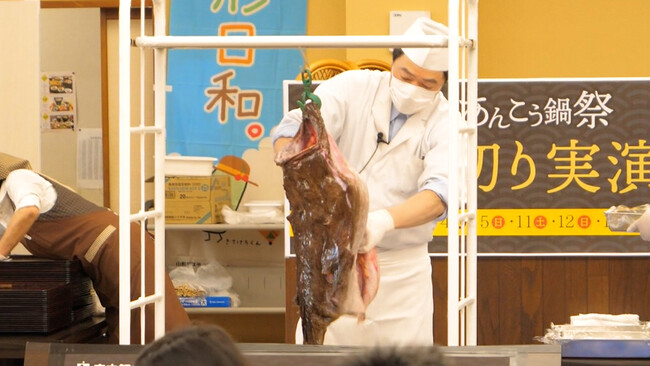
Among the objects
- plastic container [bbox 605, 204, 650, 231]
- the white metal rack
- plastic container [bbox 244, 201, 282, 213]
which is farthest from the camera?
plastic container [bbox 244, 201, 282, 213]

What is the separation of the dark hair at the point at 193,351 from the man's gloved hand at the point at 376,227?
1646 mm

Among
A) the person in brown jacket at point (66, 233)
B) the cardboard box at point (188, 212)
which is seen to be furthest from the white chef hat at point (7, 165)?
the cardboard box at point (188, 212)

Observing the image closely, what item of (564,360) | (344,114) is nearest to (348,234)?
(344,114)

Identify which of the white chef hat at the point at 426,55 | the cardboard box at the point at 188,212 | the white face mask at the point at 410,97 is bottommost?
the cardboard box at the point at 188,212

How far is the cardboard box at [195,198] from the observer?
492 cm

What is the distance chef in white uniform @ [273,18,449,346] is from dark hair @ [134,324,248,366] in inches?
66.0

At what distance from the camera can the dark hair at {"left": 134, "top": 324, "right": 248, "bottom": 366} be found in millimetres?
1362

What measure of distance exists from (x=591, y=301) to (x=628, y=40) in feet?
7.25

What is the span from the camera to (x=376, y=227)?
306 centimetres

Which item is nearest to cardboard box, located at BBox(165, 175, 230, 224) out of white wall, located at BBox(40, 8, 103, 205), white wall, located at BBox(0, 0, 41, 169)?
white wall, located at BBox(0, 0, 41, 169)

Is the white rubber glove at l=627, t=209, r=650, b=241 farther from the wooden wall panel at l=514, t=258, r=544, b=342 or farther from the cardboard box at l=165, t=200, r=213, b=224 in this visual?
the cardboard box at l=165, t=200, r=213, b=224

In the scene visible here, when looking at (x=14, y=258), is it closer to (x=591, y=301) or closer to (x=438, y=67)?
(x=438, y=67)

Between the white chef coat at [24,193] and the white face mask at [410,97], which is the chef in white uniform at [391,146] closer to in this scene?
the white face mask at [410,97]

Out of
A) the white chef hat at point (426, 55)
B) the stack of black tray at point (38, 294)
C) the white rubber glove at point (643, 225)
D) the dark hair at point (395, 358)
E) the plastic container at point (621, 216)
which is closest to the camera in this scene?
the dark hair at point (395, 358)
